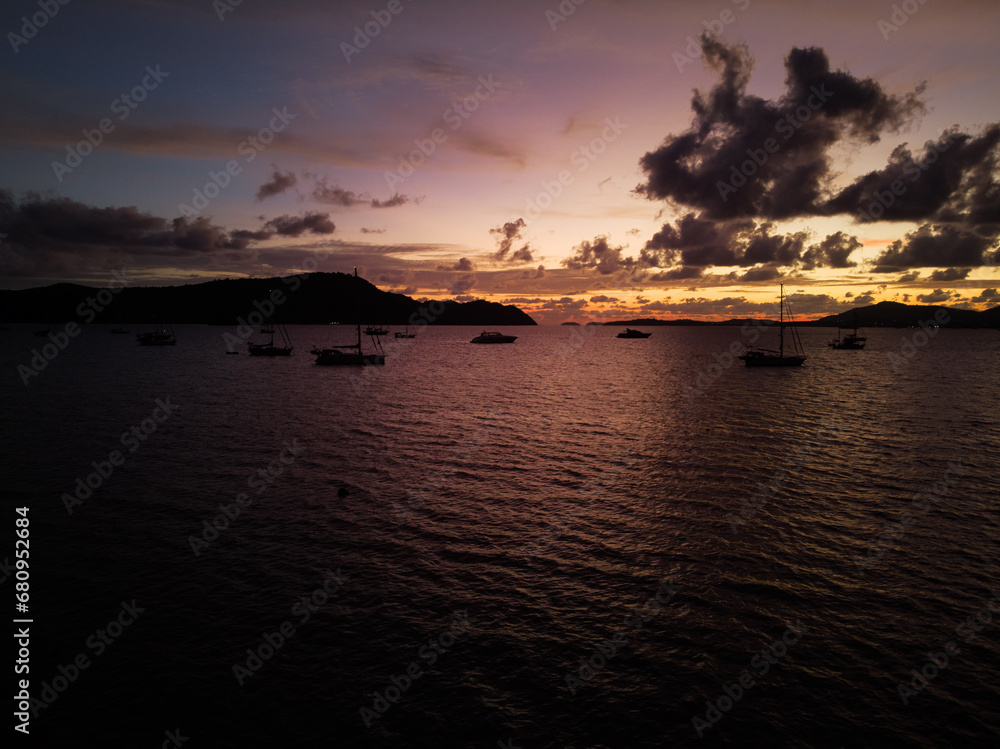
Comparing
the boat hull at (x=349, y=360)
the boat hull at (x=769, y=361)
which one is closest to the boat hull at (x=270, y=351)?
the boat hull at (x=349, y=360)

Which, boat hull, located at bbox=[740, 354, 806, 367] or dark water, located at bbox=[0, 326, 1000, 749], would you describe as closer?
dark water, located at bbox=[0, 326, 1000, 749]

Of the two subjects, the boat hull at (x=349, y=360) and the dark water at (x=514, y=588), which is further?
the boat hull at (x=349, y=360)

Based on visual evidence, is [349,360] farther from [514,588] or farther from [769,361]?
[514,588]

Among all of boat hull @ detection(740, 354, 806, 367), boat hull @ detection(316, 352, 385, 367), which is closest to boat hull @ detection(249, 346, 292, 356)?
boat hull @ detection(316, 352, 385, 367)

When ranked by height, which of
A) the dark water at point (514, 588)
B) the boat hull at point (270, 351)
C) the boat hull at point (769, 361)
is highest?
the boat hull at point (270, 351)

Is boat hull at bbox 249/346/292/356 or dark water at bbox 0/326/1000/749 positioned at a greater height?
boat hull at bbox 249/346/292/356

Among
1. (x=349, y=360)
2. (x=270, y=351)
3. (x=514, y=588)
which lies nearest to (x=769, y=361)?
(x=349, y=360)

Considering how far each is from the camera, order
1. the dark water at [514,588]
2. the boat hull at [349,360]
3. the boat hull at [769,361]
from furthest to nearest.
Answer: the boat hull at [349,360], the boat hull at [769,361], the dark water at [514,588]

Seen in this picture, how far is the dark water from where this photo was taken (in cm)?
1351

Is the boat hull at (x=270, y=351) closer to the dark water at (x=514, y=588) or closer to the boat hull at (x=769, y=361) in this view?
the dark water at (x=514, y=588)

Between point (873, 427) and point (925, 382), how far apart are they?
52211 millimetres

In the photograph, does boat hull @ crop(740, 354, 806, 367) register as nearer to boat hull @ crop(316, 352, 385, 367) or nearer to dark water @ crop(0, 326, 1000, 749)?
dark water @ crop(0, 326, 1000, 749)

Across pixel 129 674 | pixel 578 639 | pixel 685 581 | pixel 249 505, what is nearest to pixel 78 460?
pixel 249 505

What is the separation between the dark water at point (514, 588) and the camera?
44.3ft
